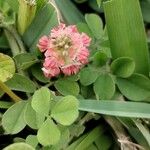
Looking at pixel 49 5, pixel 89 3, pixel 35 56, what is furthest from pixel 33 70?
pixel 89 3

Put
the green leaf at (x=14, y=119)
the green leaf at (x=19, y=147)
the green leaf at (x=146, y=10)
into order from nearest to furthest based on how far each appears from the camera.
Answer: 1. the green leaf at (x=19, y=147)
2. the green leaf at (x=14, y=119)
3. the green leaf at (x=146, y=10)

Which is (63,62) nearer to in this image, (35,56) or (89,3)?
Answer: (35,56)

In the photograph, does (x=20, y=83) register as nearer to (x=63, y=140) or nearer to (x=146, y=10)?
(x=63, y=140)

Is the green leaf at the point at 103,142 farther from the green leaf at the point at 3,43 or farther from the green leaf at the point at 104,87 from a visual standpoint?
the green leaf at the point at 3,43

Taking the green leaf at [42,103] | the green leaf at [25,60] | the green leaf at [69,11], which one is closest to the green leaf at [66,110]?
the green leaf at [42,103]

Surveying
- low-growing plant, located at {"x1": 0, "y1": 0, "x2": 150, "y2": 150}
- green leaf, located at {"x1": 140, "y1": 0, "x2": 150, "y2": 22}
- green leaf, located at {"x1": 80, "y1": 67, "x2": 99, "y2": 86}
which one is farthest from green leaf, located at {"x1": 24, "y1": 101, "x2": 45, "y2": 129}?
green leaf, located at {"x1": 140, "y1": 0, "x2": 150, "y2": 22}

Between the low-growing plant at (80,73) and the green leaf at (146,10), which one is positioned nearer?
the low-growing plant at (80,73)

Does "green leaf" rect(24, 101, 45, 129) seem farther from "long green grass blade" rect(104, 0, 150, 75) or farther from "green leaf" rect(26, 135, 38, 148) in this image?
"long green grass blade" rect(104, 0, 150, 75)
